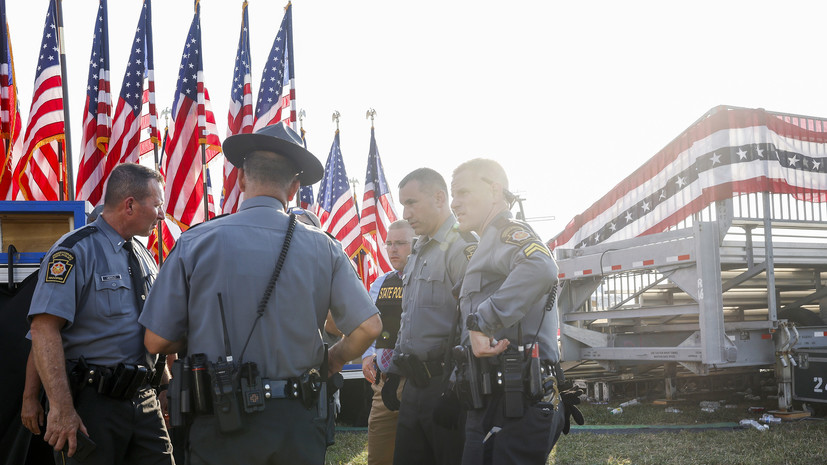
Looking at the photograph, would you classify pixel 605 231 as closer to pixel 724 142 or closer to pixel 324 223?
pixel 724 142

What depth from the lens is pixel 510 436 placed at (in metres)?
3.12

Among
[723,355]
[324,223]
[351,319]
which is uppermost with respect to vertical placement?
[324,223]

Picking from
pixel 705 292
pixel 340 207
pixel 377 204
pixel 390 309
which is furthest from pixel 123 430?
pixel 377 204

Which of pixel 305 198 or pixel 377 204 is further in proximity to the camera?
pixel 377 204

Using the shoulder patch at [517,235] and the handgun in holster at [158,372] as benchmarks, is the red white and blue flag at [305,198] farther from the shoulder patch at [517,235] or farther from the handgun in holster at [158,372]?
the shoulder patch at [517,235]

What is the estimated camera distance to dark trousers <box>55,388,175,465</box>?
10.5ft

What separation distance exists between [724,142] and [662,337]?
8.54 ft

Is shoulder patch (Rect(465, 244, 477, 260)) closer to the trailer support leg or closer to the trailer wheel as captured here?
the trailer support leg

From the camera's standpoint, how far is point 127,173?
360 centimetres

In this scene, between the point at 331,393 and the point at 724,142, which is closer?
the point at 331,393

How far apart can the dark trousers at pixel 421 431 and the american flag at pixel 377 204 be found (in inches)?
394

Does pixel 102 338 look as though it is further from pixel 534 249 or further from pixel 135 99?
pixel 135 99

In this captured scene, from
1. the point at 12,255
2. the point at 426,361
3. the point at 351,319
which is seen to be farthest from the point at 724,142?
the point at 12,255

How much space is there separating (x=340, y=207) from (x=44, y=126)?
591 centimetres
